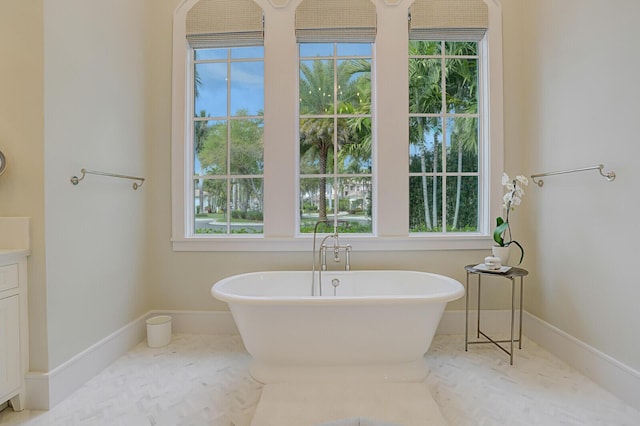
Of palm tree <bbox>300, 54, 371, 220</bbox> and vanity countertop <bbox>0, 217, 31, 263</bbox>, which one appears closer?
vanity countertop <bbox>0, 217, 31, 263</bbox>

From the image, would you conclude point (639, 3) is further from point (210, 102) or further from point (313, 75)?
point (210, 102)

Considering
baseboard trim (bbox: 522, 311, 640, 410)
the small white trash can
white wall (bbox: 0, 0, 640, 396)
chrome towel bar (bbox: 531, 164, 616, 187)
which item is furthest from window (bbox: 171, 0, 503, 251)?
baseboard trim (bbox: 522, 311, 640, 410)

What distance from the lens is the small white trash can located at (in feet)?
8.29

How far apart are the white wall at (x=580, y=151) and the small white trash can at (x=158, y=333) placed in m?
2.81

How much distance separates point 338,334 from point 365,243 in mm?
978

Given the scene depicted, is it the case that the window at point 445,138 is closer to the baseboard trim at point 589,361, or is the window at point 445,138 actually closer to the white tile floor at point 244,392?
the baseboard trim at point 589,361

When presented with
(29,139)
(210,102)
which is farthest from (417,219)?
(29,139)

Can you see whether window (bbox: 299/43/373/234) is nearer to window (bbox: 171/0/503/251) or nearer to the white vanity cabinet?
window (bbox: 171/0/503/251)

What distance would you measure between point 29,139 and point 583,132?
319 centimetres

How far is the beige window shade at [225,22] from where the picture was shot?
2.75 m

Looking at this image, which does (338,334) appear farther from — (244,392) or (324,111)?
(324,111)

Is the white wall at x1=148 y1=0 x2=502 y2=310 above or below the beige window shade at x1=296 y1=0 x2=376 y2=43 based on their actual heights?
below

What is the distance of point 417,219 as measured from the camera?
2.84 meters

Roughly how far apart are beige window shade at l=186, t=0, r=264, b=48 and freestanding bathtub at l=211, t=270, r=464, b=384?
199cm
